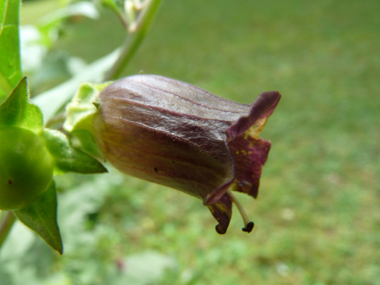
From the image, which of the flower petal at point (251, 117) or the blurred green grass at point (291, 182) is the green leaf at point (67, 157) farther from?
the blurred green grass at point (291, 182)

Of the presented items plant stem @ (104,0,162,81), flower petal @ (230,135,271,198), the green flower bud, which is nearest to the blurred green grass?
plant stem @ (104,0,162,81)

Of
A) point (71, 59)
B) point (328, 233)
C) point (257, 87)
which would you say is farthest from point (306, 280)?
point (257, 87)

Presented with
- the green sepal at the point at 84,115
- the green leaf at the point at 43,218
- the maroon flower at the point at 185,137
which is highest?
the maroon flower at the point at 185,137

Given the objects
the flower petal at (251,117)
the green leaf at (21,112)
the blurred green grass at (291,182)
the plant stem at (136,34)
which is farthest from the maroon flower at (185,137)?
the blurred green grass at (291,182)

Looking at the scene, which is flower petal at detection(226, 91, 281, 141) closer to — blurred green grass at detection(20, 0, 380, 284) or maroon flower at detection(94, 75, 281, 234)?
maroon flower at detection(94, 75, 281, 234)

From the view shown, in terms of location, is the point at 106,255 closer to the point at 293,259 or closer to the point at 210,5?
the point at 293,259

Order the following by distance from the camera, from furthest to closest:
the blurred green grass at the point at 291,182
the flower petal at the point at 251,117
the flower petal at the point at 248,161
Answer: the blurred green grass at the point at 291,182, the flower petal at the point at 248,161, the flower petal at the point at 251,117

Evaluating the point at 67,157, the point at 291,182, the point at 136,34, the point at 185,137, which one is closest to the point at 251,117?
the point at 185,137

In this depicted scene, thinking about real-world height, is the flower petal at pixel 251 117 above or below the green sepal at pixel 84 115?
above
